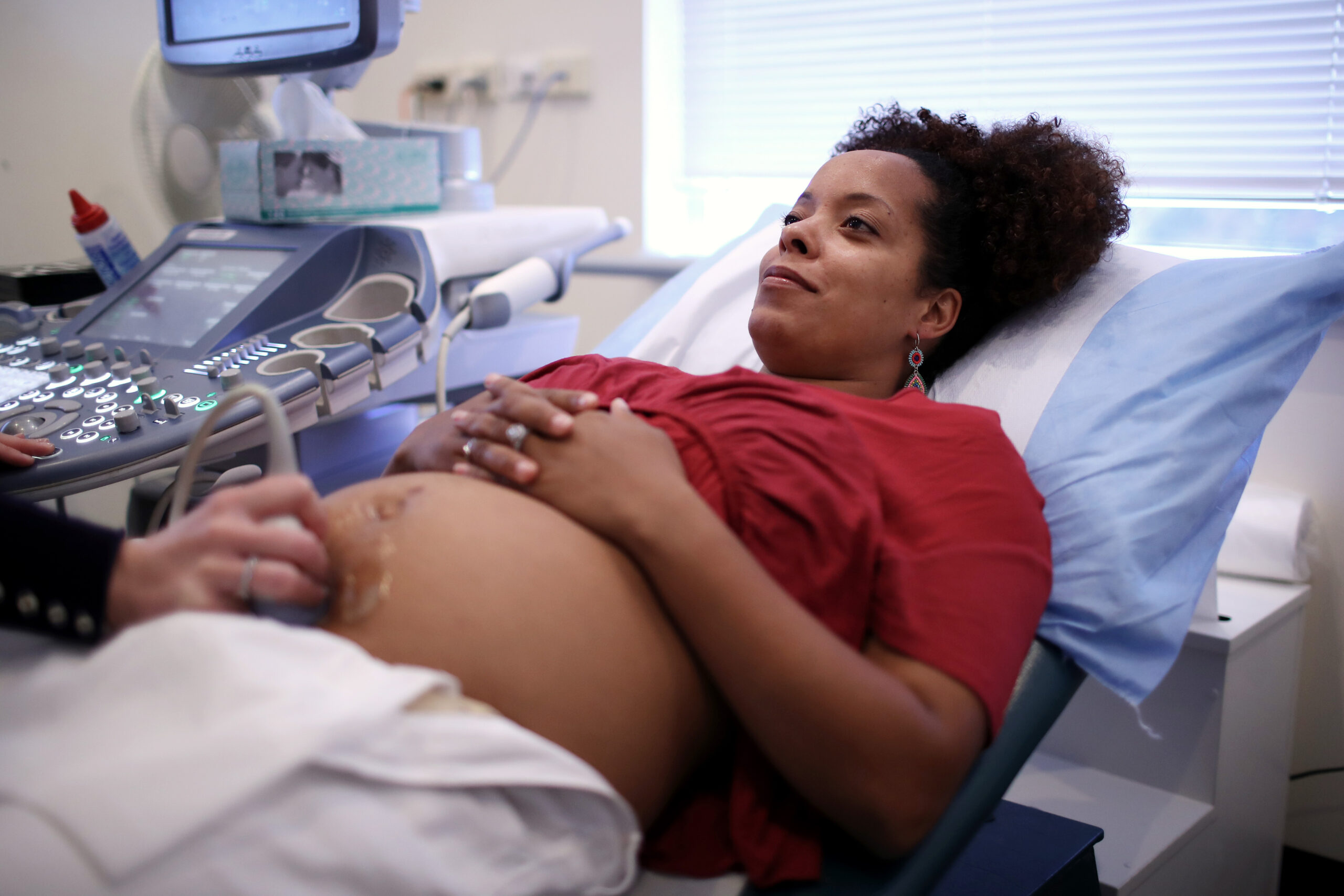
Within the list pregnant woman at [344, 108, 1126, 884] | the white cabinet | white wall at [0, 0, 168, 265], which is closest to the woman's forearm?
pregnant woman at [344, 108, 1126, 884]

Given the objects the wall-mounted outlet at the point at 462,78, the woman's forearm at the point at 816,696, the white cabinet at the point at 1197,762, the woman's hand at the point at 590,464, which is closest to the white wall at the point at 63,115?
the wall-mounted outlet at the point at 462,78

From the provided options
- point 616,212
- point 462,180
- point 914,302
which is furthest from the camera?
point 616,212

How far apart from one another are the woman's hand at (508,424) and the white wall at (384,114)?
1.37m

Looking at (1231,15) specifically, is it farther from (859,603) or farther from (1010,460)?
(859,603)

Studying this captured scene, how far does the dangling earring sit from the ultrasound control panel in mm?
680

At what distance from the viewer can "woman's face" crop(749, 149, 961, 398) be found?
1.03 meters

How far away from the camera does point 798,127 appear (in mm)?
2043

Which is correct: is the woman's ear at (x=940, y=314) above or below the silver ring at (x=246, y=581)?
above

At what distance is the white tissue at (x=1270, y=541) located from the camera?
54.9 inches

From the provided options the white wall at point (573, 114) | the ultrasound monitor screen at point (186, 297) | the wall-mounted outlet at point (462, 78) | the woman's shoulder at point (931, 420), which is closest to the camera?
the woman's shoulder at point (931, 420)

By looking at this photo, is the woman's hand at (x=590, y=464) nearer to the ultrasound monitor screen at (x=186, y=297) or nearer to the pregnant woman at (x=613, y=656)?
the pregnant woman at (x=613, y=656)

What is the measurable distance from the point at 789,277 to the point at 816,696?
551mm

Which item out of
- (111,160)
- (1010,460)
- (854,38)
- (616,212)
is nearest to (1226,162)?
(854,38)

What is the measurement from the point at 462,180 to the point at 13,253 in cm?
103
